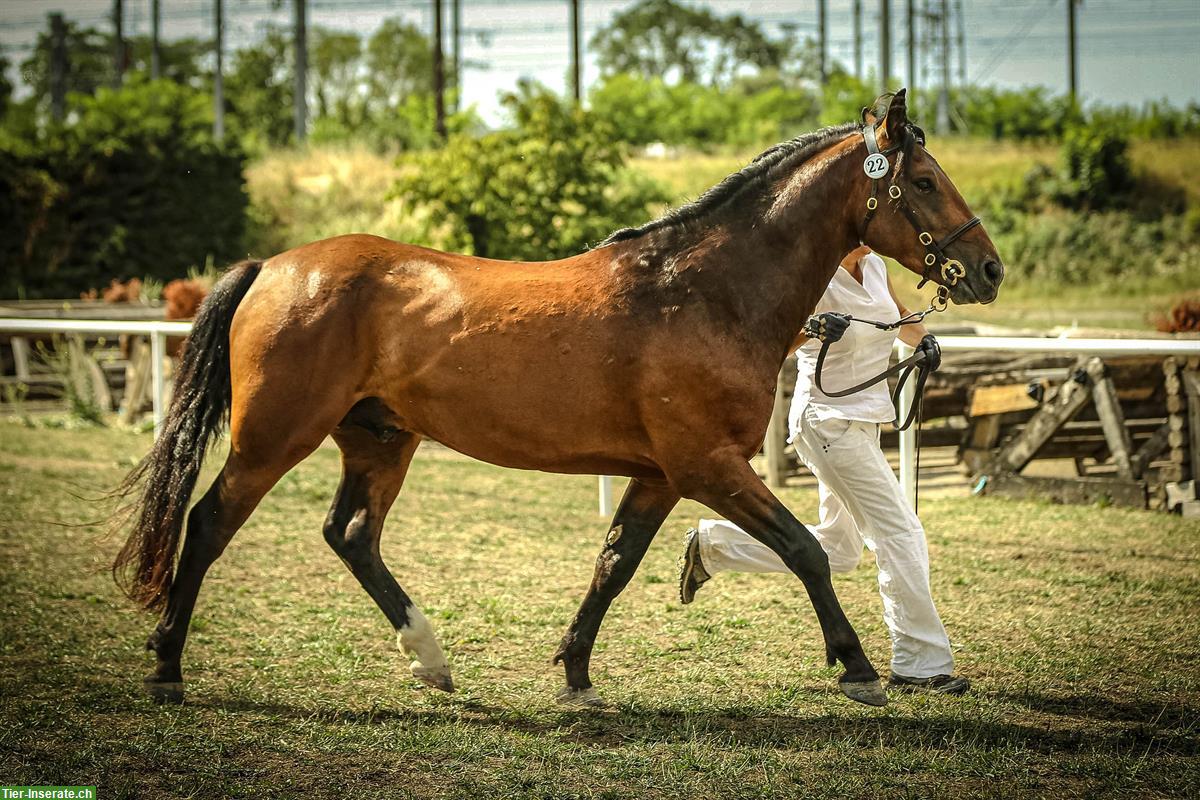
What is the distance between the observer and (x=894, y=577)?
4.72 metres

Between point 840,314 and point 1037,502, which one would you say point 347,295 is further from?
point 1037,502

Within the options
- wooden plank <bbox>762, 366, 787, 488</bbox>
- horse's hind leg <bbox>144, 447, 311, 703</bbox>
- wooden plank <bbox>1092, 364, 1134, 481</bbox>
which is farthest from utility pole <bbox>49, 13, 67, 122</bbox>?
horse's hind leg <bbox>144, 447, 311, 703</bbox>

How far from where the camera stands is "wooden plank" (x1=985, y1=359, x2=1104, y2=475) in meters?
9.20

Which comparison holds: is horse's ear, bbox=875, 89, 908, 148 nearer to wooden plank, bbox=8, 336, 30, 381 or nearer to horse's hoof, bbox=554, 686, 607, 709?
horse's hoof, bbox=554, 686, 607, 709

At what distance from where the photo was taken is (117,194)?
25.6 m

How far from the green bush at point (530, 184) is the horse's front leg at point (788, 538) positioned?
435 inches

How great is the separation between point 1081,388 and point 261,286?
22.3ft

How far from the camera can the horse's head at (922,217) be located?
14.5 feet

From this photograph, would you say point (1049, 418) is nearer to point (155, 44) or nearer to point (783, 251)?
point (783, 251)

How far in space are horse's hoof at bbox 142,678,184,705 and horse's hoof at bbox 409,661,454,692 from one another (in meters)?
0.96

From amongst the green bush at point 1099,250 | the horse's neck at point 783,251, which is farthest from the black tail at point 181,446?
the green bush at point 1099,250

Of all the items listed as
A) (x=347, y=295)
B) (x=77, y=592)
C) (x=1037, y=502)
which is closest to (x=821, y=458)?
(x=347, y=295)

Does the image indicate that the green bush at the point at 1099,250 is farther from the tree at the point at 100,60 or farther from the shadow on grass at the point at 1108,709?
the tree at the point at 100,60

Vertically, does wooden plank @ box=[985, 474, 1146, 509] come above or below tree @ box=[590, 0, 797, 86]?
below
